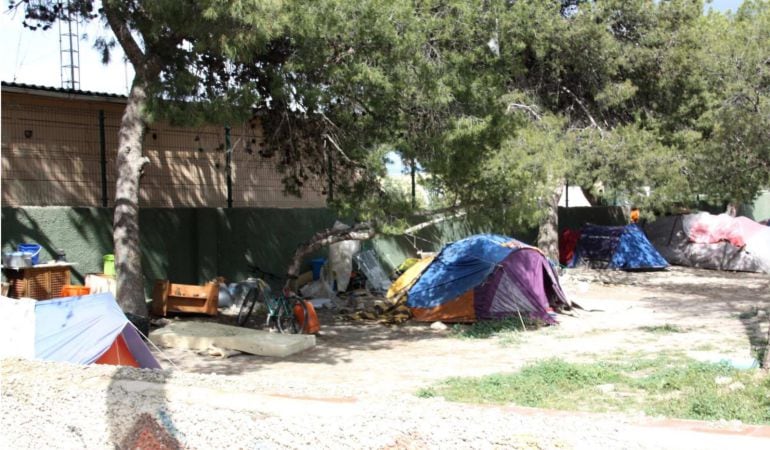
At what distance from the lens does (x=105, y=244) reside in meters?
11.6

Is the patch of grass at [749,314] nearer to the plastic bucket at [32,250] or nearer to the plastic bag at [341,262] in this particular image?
the plastic bag at [341,262]

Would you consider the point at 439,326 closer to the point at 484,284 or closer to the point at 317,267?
the point at 484,284

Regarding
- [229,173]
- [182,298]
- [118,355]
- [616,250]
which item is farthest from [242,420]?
[616,250]

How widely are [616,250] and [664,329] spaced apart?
34.5 ft

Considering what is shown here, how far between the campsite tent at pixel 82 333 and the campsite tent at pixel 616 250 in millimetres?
16490

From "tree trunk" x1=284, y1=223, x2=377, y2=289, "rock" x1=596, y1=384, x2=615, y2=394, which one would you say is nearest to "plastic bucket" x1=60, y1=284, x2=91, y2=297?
"tree trunk" x1=284, y1=223, x2=377, y2=289

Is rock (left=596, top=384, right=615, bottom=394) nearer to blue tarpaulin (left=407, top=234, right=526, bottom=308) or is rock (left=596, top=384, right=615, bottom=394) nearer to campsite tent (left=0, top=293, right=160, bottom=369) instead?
campsite tent (left=0, top=293, right=160, bottom=369)

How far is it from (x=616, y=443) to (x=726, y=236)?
20634 mm

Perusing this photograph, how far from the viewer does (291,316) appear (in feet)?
35.1

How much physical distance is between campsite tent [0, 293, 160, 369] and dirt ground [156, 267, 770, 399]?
119 cm

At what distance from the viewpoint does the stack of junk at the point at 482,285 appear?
12.2m

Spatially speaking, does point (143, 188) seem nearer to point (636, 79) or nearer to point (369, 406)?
point (369, 406)

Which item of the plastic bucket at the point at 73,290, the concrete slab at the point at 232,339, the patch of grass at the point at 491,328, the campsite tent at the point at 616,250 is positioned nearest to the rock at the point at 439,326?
the patch of grass at the point at 491,328

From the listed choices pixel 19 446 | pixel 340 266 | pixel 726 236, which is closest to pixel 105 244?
pixel 340 266
